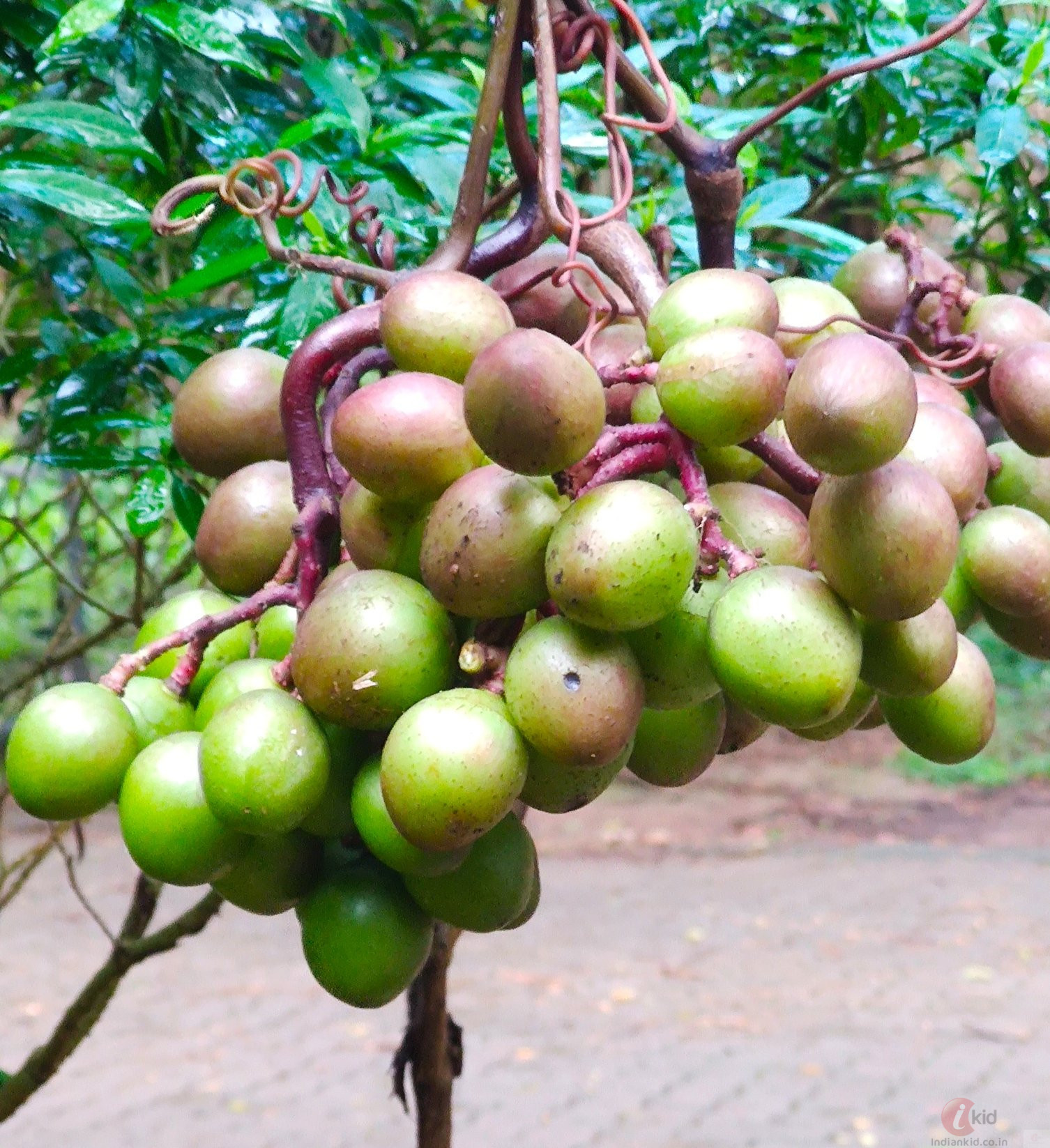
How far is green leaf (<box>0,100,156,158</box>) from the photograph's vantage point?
107cm

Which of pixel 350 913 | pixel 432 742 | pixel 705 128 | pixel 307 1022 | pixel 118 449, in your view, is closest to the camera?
pixel 432 742

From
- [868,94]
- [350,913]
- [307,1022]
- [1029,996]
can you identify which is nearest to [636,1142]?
[307,1022]

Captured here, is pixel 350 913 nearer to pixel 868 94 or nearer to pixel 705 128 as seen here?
pixel 705 128

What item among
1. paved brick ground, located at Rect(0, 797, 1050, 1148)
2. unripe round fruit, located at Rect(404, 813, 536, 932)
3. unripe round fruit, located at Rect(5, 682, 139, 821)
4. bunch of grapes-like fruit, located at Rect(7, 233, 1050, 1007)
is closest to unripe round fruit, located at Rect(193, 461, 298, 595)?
bunch of grapes-like fruit, located at Rect(7, 233, 1050, 1007)

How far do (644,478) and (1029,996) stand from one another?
5.29 meters

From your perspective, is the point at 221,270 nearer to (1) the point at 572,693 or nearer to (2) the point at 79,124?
(2) the point at 79,124

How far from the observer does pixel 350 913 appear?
0.77 metres

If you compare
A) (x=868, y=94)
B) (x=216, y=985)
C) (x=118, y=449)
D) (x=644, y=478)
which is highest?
(x=644, y=478)

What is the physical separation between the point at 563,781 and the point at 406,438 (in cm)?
20

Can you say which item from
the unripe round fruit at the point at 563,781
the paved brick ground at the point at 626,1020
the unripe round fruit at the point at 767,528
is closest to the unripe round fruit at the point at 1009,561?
the unripe round fruit at the point at 767,528

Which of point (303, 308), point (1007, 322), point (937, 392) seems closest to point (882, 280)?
point (1007, 322)

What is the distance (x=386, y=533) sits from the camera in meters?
0.72

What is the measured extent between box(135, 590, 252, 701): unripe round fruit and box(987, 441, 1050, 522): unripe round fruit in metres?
0.50

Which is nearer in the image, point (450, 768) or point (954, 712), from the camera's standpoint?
point (450, 768)
